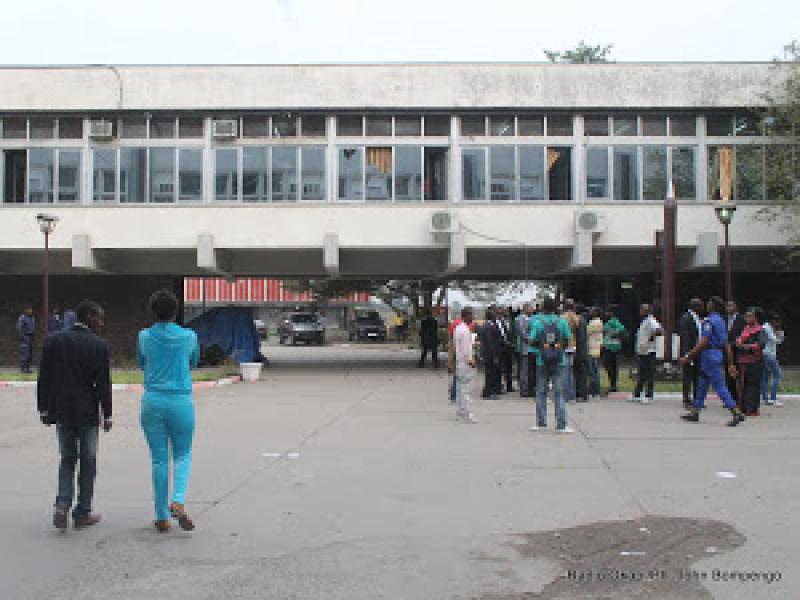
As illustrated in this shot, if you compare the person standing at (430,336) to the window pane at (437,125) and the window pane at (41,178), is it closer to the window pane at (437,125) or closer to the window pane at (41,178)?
the window pane at (437,125)

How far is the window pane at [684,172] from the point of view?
23500 millimetres

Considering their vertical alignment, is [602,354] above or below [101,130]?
below

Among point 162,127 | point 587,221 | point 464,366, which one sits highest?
point 162,127

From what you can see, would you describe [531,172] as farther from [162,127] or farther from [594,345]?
[162,127]

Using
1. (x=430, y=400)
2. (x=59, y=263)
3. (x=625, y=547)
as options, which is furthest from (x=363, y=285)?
(x=625, y=547)

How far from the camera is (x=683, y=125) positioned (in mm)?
23703

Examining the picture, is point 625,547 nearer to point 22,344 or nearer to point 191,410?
point 191,410

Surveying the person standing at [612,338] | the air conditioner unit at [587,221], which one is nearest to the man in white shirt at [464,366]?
the person standing at [612,338]

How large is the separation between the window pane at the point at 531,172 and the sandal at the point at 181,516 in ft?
61.7

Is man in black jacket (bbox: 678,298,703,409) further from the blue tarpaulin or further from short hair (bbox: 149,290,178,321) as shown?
the blue tarpaulin

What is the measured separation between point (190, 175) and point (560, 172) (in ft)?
36.3

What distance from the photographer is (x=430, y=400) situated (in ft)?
50.9

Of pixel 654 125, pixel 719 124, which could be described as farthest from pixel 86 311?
pixel 719 124

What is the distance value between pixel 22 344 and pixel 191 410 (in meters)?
17.4
